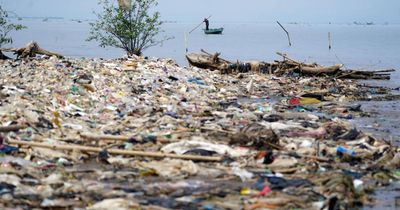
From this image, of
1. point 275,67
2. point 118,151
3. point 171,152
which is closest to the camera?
point 118,151

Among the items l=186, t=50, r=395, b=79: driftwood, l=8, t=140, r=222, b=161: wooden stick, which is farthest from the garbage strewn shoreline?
l=186, t=50, r=395, b=79: driftwood

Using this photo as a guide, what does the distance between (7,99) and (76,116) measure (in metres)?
1.26

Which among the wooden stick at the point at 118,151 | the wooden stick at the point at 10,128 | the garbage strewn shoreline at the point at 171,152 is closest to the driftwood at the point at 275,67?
the garbage strewn shoreline at the point at 171,152

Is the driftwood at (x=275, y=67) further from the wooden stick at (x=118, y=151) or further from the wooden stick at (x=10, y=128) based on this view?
the wooden stick at (x=118, y=151)

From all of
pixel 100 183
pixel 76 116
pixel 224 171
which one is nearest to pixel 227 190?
pixel 224 171

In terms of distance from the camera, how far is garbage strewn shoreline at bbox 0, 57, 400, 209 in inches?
226

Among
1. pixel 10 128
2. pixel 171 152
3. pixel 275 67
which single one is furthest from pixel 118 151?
pixel 275 67

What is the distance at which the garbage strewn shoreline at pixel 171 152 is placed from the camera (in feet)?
18.9

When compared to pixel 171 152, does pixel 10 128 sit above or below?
above

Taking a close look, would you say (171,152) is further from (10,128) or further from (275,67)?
(275,67)

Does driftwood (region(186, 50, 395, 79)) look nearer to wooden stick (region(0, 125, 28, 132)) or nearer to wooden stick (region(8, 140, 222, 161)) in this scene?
wooden stick (region(0, 125, 28, 132))

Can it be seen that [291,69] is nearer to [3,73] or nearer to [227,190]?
[3,73]

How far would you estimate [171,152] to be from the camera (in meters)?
7.26

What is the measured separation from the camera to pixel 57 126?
8.47 m
